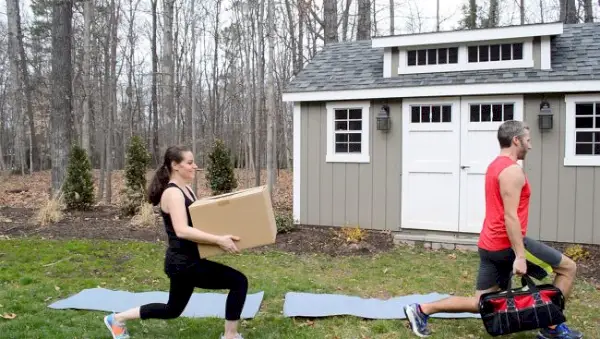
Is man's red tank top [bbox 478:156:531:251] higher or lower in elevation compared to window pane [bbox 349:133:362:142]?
lower

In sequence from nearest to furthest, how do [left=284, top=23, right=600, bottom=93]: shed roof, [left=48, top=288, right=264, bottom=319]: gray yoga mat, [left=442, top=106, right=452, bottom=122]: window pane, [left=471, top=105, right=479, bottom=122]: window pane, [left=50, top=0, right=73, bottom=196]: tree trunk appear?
1. [left=48, top=288, right=264, bottom=319]: gray yoga mat
2. [left=284, top=23, right=600, bottom=93]: shed roof
3. [left=471, top=105, right=479, bottom=122]: window pane
4. [left=442, top=106, right=452, bottom=122]: window pane
5. [left=50, top=0, right=73, bottom=196]: tree trunk

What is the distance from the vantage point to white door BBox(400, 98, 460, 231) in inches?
330

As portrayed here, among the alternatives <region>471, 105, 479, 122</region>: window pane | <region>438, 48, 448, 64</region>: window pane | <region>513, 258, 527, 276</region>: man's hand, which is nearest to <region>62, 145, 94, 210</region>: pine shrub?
<region>438, 48, 448, 64</region>: window pane

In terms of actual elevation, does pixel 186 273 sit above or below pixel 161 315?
above

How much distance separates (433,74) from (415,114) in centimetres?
77

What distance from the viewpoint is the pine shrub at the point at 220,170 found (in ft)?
35.4

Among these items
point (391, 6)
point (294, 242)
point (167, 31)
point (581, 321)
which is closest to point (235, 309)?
point (581, 321)

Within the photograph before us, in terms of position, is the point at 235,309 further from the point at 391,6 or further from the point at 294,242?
the point at 391,6

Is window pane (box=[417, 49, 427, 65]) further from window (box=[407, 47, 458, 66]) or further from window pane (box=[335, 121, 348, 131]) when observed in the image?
window pane (box=[335, 121, 348, 131])

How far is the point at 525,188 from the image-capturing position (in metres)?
3.48

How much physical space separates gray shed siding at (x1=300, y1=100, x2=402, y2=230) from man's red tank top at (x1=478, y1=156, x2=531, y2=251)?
5.24 metres

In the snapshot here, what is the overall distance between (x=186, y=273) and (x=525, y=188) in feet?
7.95

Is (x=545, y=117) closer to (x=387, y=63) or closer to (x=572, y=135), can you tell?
(x=572, y=135)

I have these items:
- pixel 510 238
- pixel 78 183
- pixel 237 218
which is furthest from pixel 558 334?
pixel 78 183
